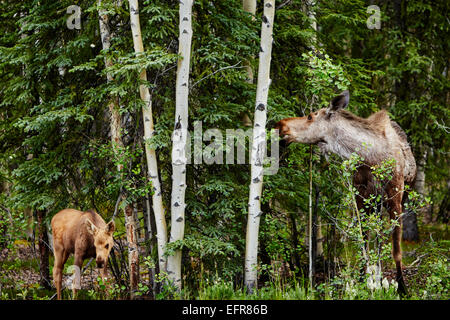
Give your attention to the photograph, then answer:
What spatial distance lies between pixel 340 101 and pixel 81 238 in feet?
14.6

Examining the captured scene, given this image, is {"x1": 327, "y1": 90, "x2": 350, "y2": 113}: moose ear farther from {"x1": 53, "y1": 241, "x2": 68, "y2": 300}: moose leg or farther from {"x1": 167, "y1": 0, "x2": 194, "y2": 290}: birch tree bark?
{"x1": 53, "y1": 241, "x2": 68, "y2": 300}: moose leg

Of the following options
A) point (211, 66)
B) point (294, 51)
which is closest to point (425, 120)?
point (294, 51)

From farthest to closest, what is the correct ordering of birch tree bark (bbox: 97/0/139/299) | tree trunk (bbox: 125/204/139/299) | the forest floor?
the forest floor
tree trunk (bbox: 125/204/139/299)
birch tree bark (bbox: 97/0/139/299)

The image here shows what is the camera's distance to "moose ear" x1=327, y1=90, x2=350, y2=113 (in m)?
7.43

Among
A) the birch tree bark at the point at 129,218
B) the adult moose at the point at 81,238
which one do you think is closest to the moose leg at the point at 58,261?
the adult moose at the point at 81,238

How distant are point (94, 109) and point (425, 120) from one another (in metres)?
9.48

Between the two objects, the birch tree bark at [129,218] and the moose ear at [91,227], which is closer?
the moose ear at [91,227]

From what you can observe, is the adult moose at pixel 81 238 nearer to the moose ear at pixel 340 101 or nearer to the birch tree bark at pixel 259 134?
the birch tree bark at pixel 259 134

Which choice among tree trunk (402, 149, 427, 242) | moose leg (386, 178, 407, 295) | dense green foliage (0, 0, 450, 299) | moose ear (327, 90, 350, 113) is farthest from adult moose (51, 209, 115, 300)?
tree trunk (402, 149, 427, 242)

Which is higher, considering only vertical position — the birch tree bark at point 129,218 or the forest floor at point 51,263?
the birch tree bark at point 129,218

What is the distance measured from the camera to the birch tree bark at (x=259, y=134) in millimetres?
7645

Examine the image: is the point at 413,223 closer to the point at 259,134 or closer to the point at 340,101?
the point at 340,101

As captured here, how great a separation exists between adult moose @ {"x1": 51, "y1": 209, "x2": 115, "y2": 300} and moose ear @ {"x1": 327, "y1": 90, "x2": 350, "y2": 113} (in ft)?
12.6
